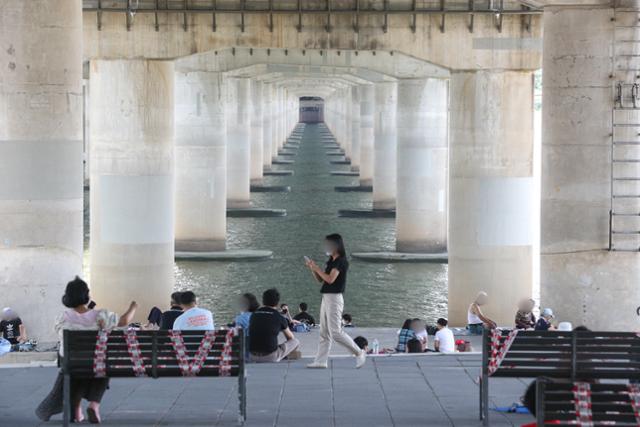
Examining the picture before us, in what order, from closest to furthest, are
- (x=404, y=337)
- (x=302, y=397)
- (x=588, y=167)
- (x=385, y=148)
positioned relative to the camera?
(x=302, y=397) < (x=404, y=337) < (x=588, y=167) < (x=385, y=148)

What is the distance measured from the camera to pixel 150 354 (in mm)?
12320

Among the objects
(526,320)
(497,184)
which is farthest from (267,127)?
(526,320)

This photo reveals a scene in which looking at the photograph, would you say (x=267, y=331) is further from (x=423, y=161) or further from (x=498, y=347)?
(x=423, y=161)

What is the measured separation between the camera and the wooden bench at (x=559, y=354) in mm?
12469

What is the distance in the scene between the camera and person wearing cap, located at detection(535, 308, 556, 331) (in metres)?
20.4

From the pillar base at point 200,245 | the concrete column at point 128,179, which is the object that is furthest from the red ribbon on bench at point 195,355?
the pillar base at point 200,245

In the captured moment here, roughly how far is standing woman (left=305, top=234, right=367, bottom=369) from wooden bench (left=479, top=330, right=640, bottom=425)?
3.15 m

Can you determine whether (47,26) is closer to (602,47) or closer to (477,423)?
(602,47)

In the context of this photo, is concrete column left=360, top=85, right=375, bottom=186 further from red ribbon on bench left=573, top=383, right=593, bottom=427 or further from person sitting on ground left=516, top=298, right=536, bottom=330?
red ribbon on bench left=573, top=383, right=593, bottom=427

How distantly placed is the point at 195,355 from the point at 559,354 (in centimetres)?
332

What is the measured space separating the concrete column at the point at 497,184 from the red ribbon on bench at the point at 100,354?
78.1 ft

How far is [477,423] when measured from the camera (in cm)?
1287

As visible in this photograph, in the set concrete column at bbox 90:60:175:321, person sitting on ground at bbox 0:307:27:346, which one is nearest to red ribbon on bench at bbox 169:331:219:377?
person sitting on ground at bbox 0:307:27:346

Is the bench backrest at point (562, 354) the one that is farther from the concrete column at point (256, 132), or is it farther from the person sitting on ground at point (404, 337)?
the concrete column at point (256, 132)
